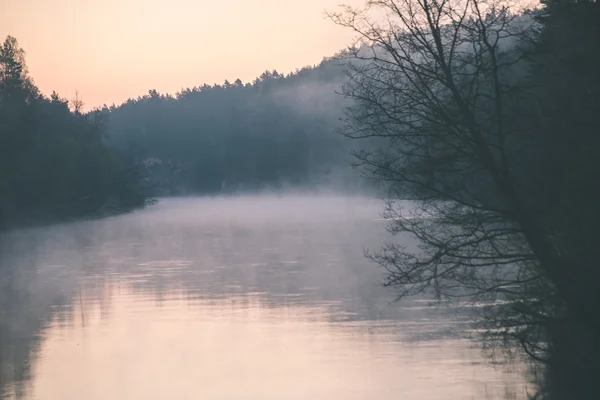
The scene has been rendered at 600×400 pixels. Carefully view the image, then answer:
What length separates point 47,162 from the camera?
215ft

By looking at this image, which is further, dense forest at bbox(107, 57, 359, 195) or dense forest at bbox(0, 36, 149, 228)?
dense forest at bbox(107, 57, 359, 195)

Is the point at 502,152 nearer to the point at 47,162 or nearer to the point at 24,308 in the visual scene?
the point at 24,308

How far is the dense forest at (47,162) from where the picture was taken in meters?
63.1

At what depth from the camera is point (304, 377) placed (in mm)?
14258

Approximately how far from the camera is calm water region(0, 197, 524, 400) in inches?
543

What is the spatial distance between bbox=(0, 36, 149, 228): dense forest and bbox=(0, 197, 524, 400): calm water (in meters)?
28.9

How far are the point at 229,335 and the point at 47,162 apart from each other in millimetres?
50084

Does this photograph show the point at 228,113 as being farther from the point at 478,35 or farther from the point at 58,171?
the point at 478,35

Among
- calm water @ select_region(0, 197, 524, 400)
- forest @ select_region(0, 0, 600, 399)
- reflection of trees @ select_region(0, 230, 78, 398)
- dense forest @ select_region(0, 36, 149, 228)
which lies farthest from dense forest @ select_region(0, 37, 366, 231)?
forest @ select_region(0, 0, 600, 399)

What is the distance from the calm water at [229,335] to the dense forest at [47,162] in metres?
28.9

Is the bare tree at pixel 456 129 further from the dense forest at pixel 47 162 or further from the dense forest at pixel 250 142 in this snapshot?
the dense forest at pixel 250 142

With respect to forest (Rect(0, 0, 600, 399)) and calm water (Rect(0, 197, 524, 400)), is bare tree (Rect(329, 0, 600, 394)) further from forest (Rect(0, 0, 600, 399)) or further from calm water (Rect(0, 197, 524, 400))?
calm water (Rect(0, 197, 524, 400))

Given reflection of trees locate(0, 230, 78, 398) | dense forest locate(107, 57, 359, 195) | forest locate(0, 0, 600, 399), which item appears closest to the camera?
forest locate(0, 0, 600, 399)

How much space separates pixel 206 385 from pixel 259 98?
165m
